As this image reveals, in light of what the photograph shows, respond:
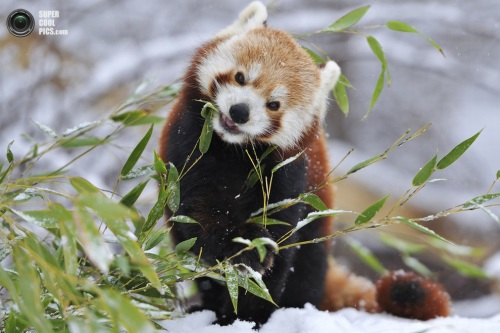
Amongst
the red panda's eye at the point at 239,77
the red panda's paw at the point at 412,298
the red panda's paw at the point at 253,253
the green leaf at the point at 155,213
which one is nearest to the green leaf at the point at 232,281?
the red panda's paw at the point at 253,253

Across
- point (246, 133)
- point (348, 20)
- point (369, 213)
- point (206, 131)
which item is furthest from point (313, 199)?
point (348, 20)

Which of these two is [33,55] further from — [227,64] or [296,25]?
[227,64]

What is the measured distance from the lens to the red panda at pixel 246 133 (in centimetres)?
203

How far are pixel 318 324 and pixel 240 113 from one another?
78 cm

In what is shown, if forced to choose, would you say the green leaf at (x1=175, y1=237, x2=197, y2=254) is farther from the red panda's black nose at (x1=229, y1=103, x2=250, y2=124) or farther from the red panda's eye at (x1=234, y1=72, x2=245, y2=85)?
the red panda's eye at (x1=234, y1=72, x2=245, y2=85)

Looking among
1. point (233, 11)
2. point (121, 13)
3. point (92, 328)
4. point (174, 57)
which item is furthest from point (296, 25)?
point (92, 328)

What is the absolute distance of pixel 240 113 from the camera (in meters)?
1.95

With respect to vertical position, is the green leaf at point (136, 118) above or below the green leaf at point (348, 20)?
below

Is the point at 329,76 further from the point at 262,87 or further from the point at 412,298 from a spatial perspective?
the point at 412,298

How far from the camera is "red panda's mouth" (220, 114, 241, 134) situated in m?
1.99

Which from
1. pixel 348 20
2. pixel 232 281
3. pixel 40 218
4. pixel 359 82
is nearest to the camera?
pixel 40 218

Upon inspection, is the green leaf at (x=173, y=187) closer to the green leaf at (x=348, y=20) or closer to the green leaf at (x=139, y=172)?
the green leaf at (x=139, y=172)

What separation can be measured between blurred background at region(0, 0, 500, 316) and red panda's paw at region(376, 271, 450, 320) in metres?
1.31

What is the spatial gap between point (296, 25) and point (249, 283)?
3.16 m
